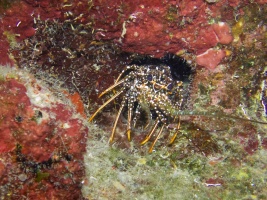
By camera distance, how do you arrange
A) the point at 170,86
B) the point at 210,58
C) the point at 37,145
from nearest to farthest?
the point at 37,145 → the point at 210,58 → the point at 170,86

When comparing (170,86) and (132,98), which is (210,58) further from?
(132,98)

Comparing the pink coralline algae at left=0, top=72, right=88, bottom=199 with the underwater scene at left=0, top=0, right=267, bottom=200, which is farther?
the underwater scene at left=0, top=0, right=267, bottom=200

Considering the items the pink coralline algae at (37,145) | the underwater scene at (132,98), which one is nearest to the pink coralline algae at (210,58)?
the underwater scene at (132,98)

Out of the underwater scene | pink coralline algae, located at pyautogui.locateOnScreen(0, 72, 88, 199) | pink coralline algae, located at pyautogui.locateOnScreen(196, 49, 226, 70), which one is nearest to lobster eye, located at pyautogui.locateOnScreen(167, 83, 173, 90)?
the underwater scene

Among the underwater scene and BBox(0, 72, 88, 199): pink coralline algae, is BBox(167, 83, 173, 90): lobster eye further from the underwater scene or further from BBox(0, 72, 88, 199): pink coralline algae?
BBox(0, 72, 88, 199): pink coralline algae

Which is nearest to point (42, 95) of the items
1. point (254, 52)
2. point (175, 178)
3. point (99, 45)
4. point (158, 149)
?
point (99, 45)

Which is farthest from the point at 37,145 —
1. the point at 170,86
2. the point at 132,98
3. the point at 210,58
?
the point at 210,58
